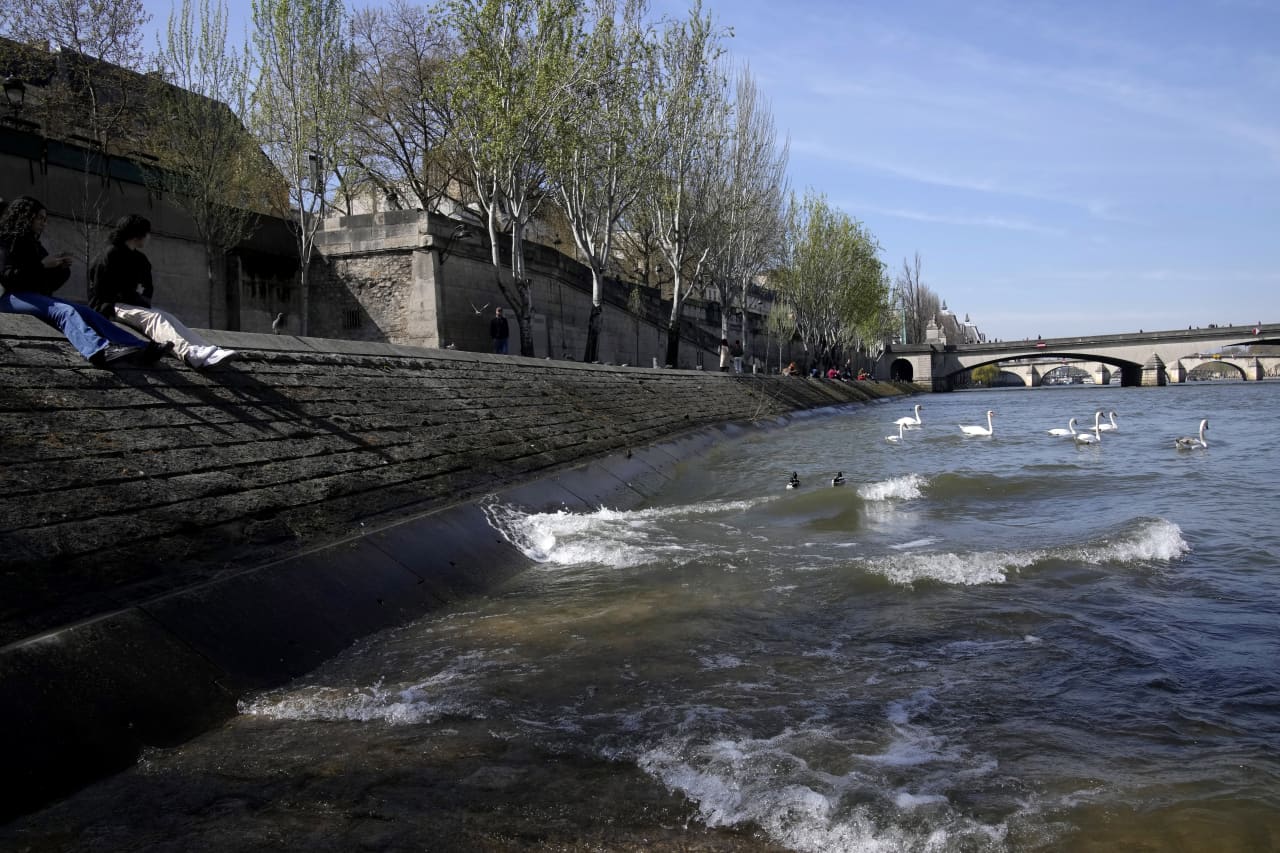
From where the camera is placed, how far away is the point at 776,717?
14.0ft

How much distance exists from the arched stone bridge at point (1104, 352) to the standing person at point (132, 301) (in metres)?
94.9

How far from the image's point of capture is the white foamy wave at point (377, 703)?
435 cm

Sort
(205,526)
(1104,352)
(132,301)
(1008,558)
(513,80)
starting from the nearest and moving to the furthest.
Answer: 1. (205,526)
2. (132,301)
3. (1008,558)
4. (513,80)
5. (1104,352)

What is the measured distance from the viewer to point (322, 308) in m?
28.0

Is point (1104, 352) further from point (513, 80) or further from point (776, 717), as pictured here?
point (776, 717)

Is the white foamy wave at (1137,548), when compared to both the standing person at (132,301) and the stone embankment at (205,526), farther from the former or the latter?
the standing person at (132,301)

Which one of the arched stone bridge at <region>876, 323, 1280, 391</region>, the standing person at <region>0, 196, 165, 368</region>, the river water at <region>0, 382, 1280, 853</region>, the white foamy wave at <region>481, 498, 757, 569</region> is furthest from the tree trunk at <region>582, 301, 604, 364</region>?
the arched stone bridge at <region>876, 323, 1280, 391</region>

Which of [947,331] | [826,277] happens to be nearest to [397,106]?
[826,277]

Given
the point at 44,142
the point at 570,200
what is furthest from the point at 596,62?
the point at 44,142

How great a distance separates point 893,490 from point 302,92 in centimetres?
1927

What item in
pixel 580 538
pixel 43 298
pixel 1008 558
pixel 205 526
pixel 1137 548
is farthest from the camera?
pixel 580 538

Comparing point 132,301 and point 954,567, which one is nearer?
point 954,567

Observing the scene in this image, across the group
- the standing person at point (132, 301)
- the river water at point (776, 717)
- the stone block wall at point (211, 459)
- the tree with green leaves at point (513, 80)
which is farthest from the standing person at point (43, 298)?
the tree with green leaves at point (513, 80)

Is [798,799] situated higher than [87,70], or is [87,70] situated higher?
[87,70]
